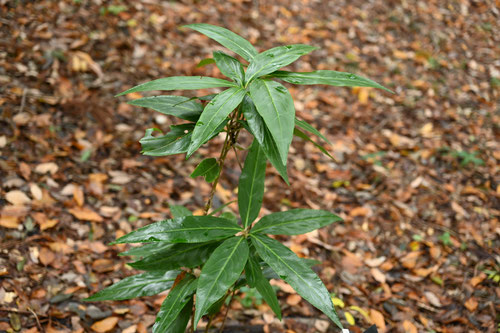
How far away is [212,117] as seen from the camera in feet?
3.78

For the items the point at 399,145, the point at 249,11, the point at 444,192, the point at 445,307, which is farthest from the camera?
the point at 249,11

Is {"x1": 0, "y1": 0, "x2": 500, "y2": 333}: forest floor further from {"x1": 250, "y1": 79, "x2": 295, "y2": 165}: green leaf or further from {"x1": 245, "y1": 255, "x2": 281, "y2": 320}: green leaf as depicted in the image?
{"x1": 250, "y1": 79, "x2": 295, "y2": 165}: green leaf

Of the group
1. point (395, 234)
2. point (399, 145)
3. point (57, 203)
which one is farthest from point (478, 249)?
point (57, 203)

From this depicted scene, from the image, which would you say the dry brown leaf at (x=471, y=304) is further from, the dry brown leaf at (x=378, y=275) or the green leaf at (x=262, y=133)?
the green leaf at (x=262, y=133)

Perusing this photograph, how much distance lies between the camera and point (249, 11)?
496 centimetres

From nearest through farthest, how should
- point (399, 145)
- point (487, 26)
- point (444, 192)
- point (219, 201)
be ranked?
point (219, 201) → point (444, 192) → point (399, 145) → point (487, 26)

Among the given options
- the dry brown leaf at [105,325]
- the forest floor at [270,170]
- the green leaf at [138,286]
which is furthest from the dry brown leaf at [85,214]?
the green leaf at [138,286]

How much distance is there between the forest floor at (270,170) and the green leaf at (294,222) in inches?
42.0

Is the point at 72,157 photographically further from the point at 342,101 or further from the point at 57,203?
the point at 342,101

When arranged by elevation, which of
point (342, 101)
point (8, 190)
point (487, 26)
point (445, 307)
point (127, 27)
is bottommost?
point (445, 307)

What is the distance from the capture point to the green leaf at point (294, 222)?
4.89ft

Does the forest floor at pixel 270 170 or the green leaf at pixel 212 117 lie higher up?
the green leaf at pixel 212 117

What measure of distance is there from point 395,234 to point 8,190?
276 centimetres

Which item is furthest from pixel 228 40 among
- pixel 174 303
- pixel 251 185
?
pixel 174 303
